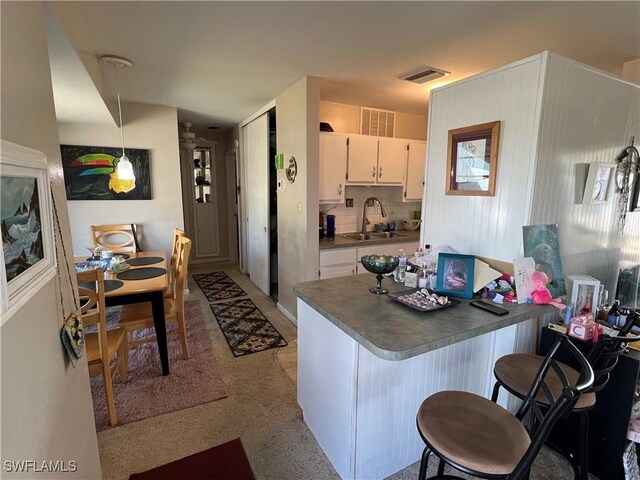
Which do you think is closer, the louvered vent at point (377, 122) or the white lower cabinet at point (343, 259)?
the white lower cabinet at point (343, 259)

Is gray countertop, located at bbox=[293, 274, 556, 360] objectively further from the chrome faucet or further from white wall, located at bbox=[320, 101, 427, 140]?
white wall, located at bbox=[320, 101, 427, 140]

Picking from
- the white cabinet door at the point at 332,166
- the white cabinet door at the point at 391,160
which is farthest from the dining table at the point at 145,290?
the white cabinet door at the point at 391,160

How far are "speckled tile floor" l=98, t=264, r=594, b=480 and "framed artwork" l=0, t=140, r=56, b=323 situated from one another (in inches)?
54.1

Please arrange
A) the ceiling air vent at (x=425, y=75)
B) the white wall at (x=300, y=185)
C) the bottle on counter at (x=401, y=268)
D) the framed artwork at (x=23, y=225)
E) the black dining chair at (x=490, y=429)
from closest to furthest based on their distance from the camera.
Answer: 1. the framed artwork at (x=23, y=225)
2. the black dining chair at (x=490, y=429)
3. the bottle on counter at (x=401, y=268)
4. the ceiling air vent at (x=425, y=75)
5. the white wall at (x=300, y=185)

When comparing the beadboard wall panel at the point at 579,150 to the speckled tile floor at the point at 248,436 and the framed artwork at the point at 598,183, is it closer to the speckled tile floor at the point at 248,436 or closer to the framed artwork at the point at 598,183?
the framed artwork at the point at 598,183

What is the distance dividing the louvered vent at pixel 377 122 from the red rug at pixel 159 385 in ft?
10.1

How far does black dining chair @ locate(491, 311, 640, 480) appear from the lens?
129 cm

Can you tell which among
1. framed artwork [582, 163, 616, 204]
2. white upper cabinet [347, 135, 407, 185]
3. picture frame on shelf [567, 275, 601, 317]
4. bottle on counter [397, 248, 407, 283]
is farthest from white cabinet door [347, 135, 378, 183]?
picture frame on shelf [567, 275, 601, 317]

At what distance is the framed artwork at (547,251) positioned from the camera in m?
1.66

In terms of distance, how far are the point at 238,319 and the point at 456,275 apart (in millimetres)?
2583

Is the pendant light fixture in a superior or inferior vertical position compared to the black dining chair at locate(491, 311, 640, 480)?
superior

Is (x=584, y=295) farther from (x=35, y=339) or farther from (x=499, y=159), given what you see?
(x=35, y=339)

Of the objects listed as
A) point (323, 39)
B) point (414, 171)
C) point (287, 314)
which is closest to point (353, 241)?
point (287, 314)

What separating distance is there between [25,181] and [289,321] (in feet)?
9.66
